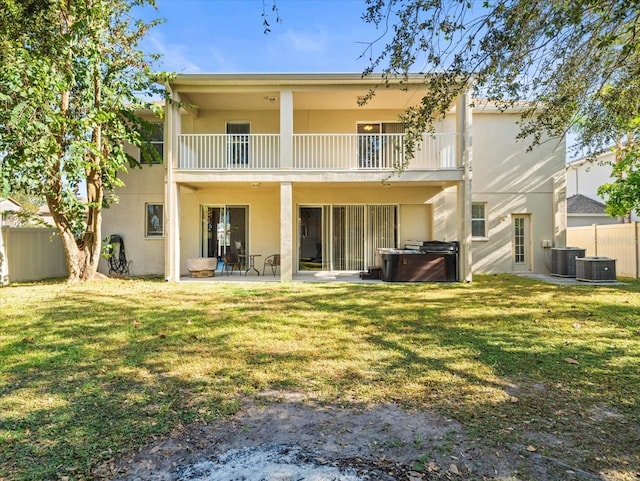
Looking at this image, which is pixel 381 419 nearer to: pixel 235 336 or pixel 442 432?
pixel 442 432

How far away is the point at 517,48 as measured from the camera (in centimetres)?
501

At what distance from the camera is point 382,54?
5.05m

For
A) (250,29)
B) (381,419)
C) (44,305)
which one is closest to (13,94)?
(44,305)

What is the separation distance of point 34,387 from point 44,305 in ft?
15.5

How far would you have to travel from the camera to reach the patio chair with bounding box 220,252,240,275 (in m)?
13.2

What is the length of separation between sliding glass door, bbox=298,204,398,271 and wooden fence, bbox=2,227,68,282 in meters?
7.55

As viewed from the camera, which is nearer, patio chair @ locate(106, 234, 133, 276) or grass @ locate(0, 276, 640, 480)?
grass @ locate(0, 276, 640, 480)

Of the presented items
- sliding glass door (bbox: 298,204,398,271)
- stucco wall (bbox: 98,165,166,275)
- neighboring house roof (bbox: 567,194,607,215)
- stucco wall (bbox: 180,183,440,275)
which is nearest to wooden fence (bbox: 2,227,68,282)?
stucco wall (bbox: 98,165,166,275)

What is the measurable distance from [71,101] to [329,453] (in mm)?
11249

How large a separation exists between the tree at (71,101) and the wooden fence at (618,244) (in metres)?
14.5

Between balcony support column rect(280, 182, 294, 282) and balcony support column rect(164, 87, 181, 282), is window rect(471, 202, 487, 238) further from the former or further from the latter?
balcony support column rect(164, 87, 181, 282)

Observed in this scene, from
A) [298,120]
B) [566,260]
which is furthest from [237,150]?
[566,260]

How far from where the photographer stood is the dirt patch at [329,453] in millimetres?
2377

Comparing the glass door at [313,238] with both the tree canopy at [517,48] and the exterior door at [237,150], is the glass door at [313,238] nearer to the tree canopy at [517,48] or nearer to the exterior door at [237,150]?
the exterior door at [237,150]
